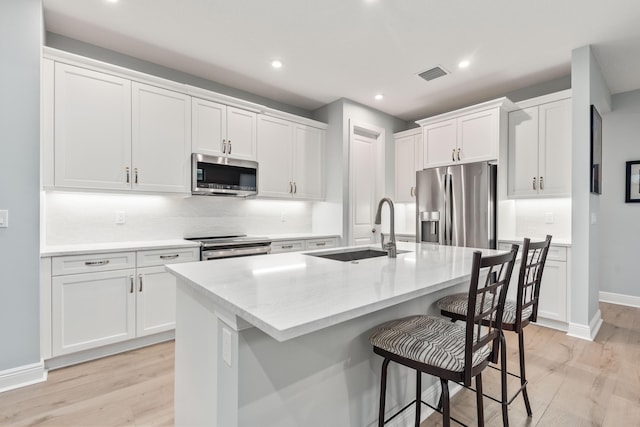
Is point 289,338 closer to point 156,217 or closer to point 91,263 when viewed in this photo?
point 91,263

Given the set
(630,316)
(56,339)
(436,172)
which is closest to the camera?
(56,339)

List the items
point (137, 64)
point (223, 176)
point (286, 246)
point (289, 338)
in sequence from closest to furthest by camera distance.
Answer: point (289, 338), point (137, 64), point (223, 176), point (286, 246)

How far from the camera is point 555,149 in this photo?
3.38m

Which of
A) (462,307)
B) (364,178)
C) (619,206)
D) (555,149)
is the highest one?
(555,149)

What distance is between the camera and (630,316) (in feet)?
11.7

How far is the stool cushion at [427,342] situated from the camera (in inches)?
47.9

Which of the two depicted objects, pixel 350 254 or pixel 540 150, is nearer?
pixel 350 254

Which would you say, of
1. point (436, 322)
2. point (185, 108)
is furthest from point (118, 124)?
point (436, 322)

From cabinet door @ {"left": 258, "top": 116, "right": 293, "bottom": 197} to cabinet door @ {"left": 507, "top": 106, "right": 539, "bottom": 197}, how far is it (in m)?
2.75

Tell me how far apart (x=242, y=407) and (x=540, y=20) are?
341 centimetres

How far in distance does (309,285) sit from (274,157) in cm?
295

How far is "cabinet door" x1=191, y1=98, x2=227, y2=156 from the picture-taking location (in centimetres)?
329

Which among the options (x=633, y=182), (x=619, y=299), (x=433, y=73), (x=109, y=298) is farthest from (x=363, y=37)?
(x=619, y=299)

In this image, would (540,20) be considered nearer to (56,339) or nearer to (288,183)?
(288,183)
